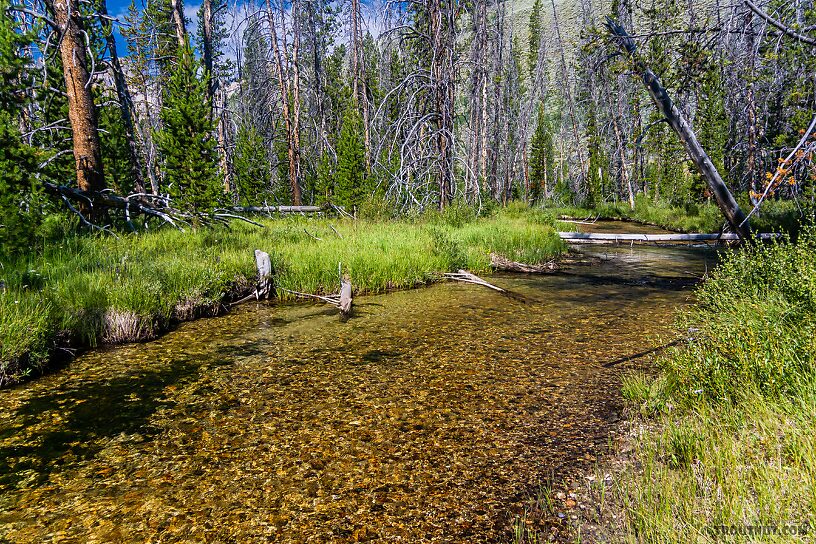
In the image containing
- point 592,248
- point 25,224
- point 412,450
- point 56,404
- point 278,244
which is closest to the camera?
point 412,450

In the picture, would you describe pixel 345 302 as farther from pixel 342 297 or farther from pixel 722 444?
pixel 722 444

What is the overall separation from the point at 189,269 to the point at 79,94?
493cm

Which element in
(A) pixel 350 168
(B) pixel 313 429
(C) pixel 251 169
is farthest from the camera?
(C) pixel 251 169

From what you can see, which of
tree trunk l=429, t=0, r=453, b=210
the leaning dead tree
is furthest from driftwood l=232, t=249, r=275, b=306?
the leaning dead tree

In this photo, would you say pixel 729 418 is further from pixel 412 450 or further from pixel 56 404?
pixel 56 404

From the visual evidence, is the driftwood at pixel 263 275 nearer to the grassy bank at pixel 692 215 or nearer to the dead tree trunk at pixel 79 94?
the dead tree trunk at pixel 79 94

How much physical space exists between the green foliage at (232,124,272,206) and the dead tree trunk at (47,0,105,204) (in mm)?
14516

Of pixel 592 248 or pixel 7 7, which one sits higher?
pixel 7 7

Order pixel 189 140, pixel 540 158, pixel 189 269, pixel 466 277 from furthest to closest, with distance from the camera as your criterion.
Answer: pixel 540 158 → pixel 189 140 → pixel 466 277 → pixel 189 269

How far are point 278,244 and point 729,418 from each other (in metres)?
9.53

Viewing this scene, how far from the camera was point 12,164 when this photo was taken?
6406 mm

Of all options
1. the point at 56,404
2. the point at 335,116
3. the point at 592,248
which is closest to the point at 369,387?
the point at 56,404

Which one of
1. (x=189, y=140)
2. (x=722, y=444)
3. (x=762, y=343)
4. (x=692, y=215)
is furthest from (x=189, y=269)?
(x=692, y=215)

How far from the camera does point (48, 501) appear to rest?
2.77 meters
